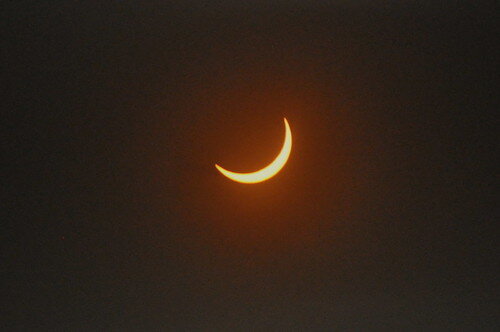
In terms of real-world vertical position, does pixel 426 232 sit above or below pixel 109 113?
below

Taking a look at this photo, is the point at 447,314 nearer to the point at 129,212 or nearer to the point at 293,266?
the point at 293,266

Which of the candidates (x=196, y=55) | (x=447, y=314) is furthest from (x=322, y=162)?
(x=447, y=314)

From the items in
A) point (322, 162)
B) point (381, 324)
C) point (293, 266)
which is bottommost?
point (381, 324)
